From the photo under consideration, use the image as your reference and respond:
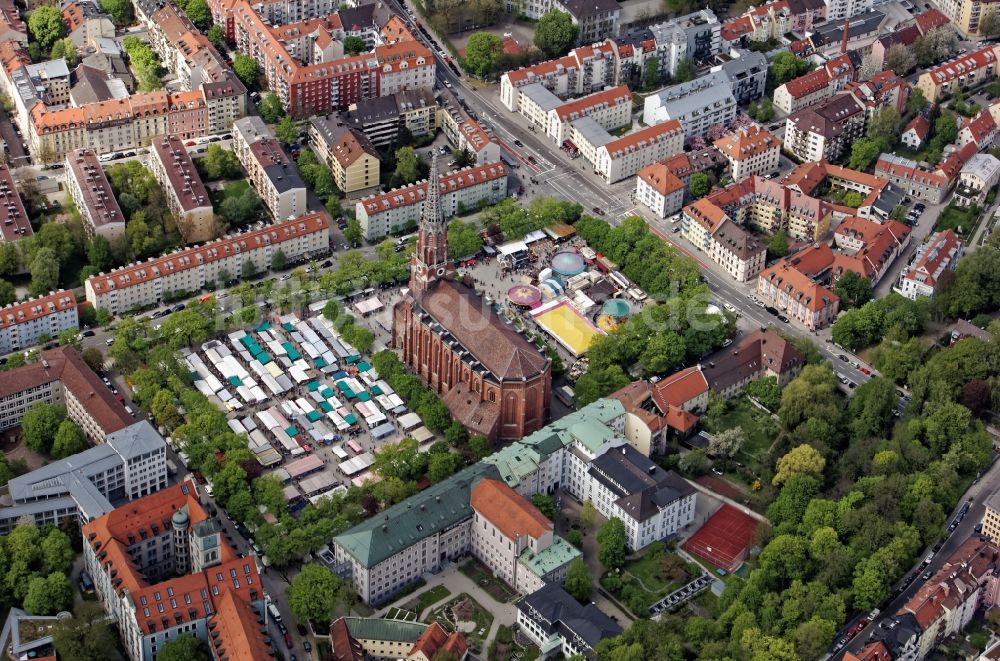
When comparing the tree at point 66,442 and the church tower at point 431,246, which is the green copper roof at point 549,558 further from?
the tree at point 66,442

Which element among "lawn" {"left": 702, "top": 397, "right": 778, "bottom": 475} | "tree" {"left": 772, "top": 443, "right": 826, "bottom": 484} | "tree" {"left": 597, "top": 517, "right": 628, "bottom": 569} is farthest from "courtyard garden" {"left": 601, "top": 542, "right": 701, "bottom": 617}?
"lawn" {"left": 702, "top": 397, "right": 778, "bottom": 475}

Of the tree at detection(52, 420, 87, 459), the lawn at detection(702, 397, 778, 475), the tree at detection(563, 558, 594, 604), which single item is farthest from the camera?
the lawn at detection(702, 397, 778, 475)

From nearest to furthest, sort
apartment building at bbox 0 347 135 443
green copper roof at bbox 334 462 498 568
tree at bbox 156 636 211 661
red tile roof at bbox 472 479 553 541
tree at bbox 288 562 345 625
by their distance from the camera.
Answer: tree at bbox 156 636 211 661
tree at bbox 288 562 345 625
green copper roof at bbox 334 462 498 568
red tile roof at bbox 472 479 553 541
apartment building at bbox 0 347 135 443

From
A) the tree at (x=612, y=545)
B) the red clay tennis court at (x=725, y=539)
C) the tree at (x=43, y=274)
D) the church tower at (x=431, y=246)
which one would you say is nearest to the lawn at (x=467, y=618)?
the tree at (x=612, y=545)

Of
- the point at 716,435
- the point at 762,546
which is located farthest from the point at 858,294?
the point at 762,546

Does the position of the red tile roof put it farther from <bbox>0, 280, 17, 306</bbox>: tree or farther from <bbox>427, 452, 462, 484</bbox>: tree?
<bbox>0, 280, 17, 306</bbox>: tree
